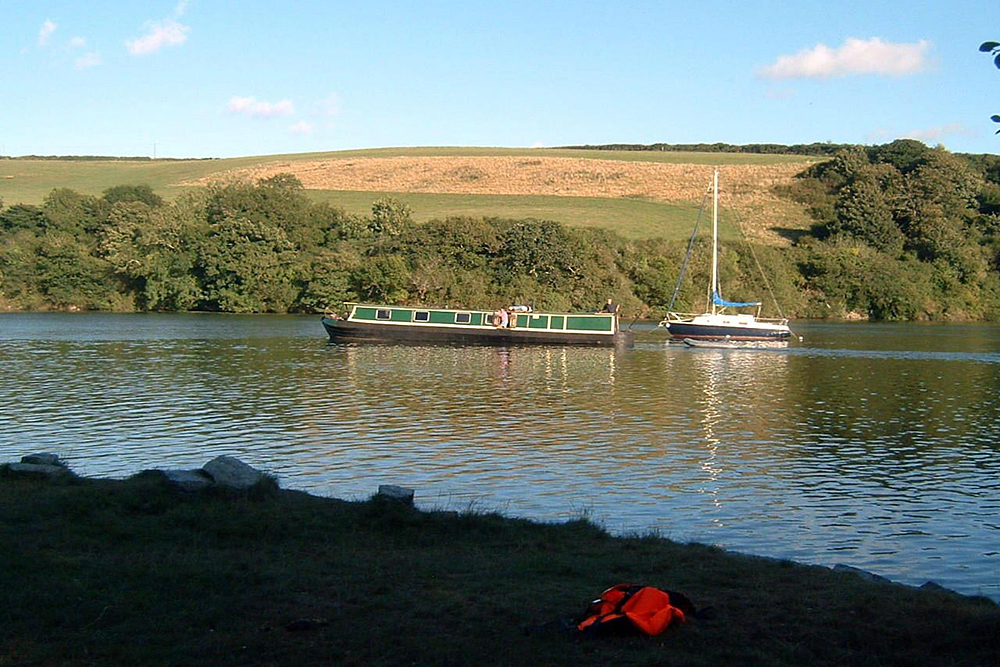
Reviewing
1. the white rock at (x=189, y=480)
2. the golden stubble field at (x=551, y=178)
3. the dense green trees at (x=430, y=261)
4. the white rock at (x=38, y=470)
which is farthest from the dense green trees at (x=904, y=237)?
the white rock at (x=189, y=480)

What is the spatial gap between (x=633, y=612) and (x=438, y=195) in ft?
339

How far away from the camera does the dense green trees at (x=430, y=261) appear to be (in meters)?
82.4

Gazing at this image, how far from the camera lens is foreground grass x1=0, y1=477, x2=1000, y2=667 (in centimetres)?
768

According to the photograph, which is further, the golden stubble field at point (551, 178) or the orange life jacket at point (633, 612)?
the golden stubble field at point (551, 178)

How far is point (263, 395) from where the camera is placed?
30828 mm

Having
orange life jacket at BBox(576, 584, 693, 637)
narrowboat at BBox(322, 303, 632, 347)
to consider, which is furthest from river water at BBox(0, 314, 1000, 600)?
narrowboat at BBox(322, 303, 632, 347)

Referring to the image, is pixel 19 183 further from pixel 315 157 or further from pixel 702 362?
pixel 702 362

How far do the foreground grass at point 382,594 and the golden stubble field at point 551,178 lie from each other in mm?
94436

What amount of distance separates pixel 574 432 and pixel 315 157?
118717 millimetres

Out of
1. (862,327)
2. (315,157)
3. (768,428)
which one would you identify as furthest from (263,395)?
(315,157)

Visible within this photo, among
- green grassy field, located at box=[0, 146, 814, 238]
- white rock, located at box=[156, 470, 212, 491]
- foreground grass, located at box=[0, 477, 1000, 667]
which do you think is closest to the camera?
foreground grass, located at box=[0, 477, 1000, 667]

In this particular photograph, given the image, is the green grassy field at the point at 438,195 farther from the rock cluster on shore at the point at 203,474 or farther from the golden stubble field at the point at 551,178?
the rock cluster on shore at the point at 203,474

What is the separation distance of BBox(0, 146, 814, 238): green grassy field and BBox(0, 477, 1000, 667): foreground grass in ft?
267

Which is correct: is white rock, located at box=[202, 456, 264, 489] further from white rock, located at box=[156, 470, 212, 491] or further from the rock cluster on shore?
white rock, located at box=[156, 470, 212, 491]
